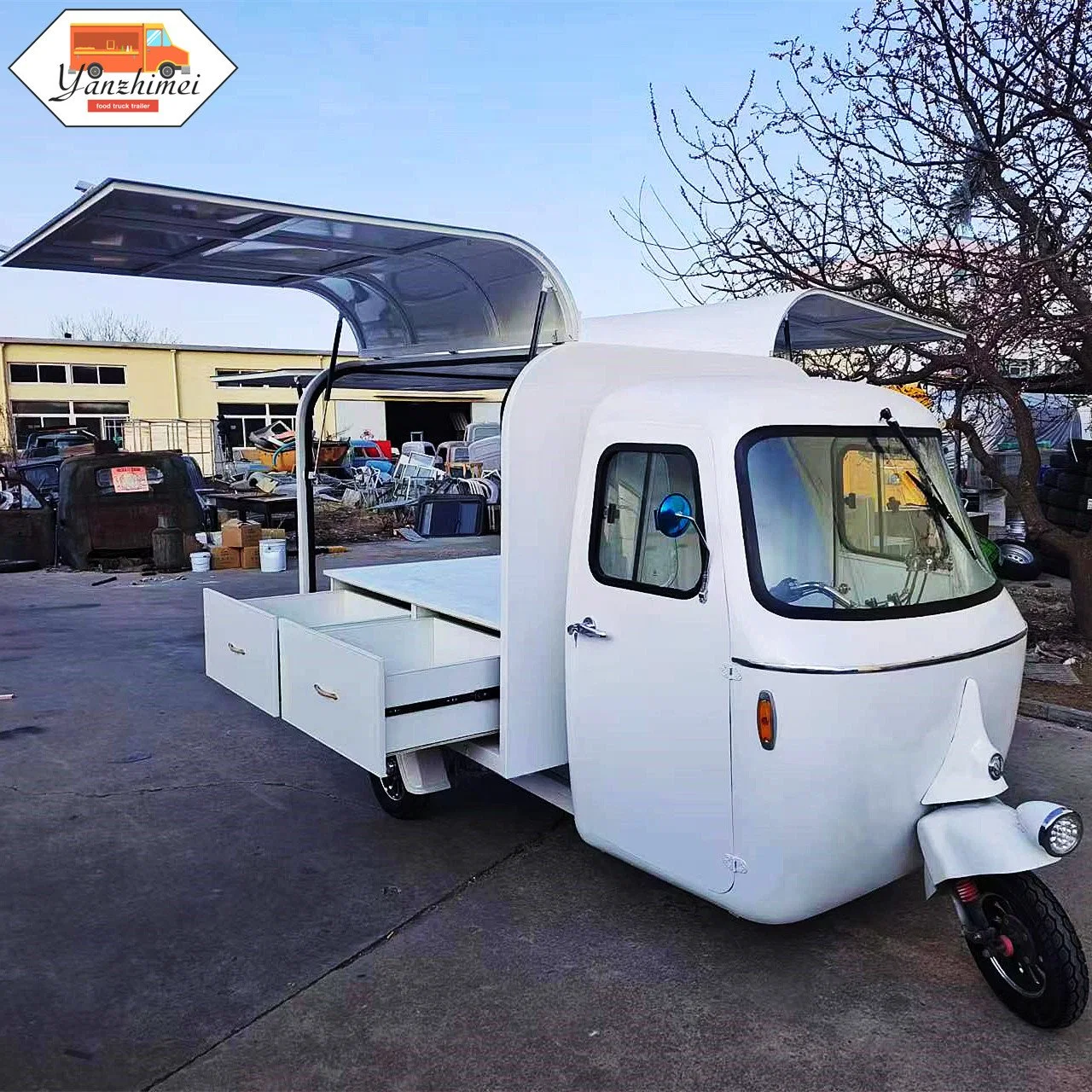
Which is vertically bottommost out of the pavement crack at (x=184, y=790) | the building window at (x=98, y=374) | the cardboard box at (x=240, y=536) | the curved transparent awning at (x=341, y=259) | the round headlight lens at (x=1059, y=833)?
the pavement crack at (x=184, y=790)

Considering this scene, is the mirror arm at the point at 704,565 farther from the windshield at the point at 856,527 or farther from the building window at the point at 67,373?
the building window at the point at 67,373

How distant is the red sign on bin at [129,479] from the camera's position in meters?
13.5

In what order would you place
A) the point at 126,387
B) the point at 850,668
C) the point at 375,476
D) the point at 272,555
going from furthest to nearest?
the point at 126,387, the point at 375,476, the point at 272,555, the point at 850,668

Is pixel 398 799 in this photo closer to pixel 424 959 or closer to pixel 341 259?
pixel 424 959

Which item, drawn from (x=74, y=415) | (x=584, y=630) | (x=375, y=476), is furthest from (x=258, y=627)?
(x=74, y=415)

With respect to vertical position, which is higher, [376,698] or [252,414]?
[252,414]

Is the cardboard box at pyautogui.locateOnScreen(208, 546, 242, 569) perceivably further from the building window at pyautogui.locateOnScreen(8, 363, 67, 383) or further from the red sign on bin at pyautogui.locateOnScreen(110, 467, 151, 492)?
the building window at pyautogui.locateOnScreen(8, 363, 67, 383)

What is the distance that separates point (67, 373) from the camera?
35.3m

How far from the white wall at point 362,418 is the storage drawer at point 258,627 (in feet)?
118

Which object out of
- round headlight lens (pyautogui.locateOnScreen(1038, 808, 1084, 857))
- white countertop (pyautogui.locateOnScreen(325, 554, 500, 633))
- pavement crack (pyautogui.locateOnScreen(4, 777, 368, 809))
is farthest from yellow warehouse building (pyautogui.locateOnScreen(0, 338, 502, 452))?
round headlight lens (pyautogui.locateOnScreen(1038, 808, 1084, 857))

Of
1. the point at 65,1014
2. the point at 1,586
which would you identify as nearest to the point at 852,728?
the point at 65,1014

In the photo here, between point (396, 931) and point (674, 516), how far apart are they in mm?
1950

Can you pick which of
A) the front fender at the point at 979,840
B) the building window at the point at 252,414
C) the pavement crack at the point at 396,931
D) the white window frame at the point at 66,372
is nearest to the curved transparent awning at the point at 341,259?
the pavement crack at the point at 396,931

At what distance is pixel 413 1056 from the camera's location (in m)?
3.02
